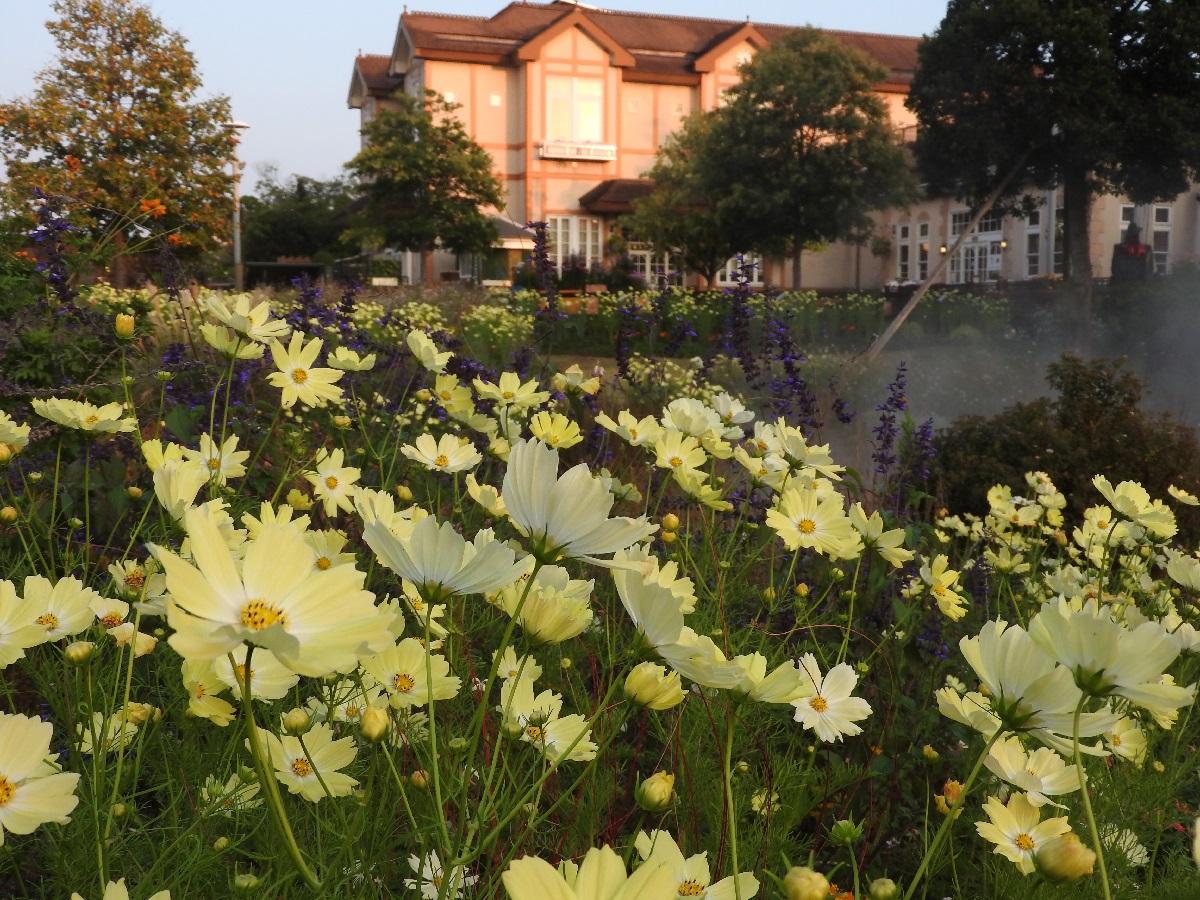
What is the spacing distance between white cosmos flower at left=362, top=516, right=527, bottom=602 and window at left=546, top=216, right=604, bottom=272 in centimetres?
2898

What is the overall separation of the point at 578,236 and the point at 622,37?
589cm

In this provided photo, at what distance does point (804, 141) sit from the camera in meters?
21.7

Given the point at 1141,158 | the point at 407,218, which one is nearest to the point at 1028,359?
the point at 1141,158

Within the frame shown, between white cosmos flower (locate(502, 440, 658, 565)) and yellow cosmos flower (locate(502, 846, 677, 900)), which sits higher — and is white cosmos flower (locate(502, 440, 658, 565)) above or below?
above

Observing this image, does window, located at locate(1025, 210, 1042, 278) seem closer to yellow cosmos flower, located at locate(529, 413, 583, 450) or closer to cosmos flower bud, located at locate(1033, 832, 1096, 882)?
yellow cosmos flower, located at locate(529, 413, 583, 450)

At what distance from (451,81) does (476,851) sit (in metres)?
29.9

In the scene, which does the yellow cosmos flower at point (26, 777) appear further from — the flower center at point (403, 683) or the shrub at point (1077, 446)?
the shrub at point (1077, 446)

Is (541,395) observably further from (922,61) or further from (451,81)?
(451,81)

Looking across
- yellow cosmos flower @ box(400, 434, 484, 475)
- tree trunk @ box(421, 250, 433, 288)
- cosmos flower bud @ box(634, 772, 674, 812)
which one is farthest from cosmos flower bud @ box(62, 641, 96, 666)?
tree trunk @ box(421, 250, 433, 288)

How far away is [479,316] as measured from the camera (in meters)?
10.2

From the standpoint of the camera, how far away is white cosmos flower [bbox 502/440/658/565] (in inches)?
32.0

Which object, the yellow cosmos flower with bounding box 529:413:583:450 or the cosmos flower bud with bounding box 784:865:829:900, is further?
the yellow cosmos flower with bounding box 529:413:583:450

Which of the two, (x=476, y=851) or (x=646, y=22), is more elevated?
(x=646, y=22)

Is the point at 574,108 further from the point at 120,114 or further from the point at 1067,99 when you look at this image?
the point at 1067,99
